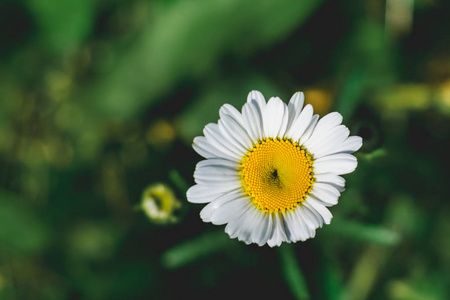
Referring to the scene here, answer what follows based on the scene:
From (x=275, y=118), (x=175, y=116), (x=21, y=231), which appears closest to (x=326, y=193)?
(x=275, y=118)

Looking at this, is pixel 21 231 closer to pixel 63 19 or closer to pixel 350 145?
pixel 63 19

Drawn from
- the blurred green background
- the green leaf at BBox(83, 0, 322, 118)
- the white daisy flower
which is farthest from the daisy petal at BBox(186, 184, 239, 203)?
the green leaf at BBox(83, 0, 322, 118)

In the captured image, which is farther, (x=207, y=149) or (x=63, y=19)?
(x=63, y=19)

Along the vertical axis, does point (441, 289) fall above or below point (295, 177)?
below

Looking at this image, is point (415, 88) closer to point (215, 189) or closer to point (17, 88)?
point (215, 189)

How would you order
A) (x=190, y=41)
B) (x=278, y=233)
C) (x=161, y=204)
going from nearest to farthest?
(x=278, y=233), (x=161, y=204), (x=190, y=41)

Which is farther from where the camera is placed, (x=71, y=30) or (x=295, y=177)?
(x=71, y=30)

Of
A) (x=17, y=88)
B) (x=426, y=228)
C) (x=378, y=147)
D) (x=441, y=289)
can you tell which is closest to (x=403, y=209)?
(x=426, y=228)

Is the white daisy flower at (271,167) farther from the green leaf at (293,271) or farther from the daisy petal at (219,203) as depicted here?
the green leaf at (293,271)
